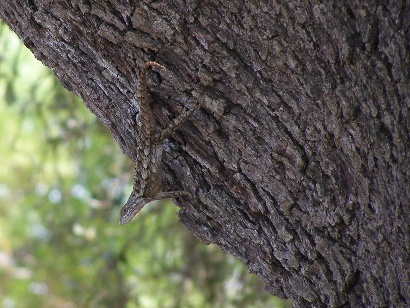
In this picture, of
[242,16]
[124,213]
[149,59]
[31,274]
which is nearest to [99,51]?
[149,59]

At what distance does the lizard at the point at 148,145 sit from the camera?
288 cm

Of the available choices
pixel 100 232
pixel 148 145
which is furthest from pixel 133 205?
pixel 100 232

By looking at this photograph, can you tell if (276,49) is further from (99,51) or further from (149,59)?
(99,51)

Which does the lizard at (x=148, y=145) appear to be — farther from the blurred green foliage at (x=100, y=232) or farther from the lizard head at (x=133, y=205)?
the blurred green foliage at (x=100, y=232)

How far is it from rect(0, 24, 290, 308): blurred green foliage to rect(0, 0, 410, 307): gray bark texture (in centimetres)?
341

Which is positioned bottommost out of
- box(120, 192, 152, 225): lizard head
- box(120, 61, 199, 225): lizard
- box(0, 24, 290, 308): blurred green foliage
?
box(120, 61, 199, 225): lizard

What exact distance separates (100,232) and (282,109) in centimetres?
475

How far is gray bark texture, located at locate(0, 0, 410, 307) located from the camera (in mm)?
2531

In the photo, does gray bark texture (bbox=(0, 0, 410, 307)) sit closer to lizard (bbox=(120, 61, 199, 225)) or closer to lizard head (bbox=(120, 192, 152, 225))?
lizard (bbox=(120, 61, 199, 225))

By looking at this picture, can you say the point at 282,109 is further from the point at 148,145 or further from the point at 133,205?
the point at 133,205

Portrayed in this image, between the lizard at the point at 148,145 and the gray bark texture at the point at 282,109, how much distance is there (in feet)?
0.17

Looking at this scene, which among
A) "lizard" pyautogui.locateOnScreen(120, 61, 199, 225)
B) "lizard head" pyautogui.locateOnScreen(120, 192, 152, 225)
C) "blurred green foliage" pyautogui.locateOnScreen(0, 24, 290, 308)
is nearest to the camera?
"lizard" pyautogui.locateOnScreen(120, 61, 199, 225)

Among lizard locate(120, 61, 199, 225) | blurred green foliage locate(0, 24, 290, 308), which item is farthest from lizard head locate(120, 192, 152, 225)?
blurred green foliage locate(0, 24, 290, 308)

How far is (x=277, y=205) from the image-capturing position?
2.78 metres
